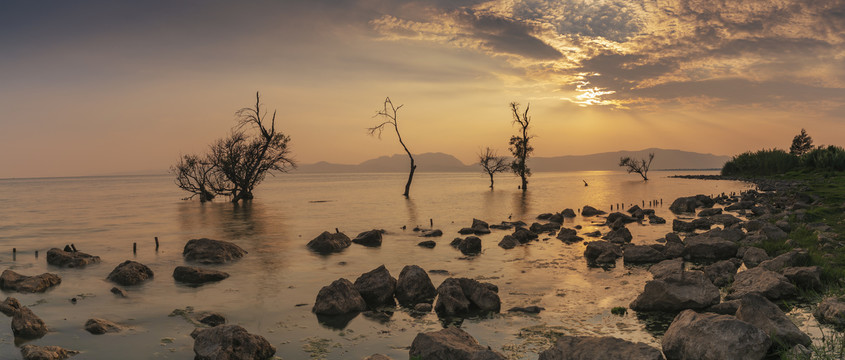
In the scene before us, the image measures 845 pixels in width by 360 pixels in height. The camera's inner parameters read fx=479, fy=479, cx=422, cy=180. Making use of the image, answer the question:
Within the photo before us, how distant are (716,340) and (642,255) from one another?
11.6m

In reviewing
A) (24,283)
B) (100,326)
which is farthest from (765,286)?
(24,283)

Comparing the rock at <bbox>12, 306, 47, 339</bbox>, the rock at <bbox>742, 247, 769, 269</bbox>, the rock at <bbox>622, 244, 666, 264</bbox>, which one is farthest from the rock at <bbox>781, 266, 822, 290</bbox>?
the rock at <bbox>12, 306, 47, 339</bbox>

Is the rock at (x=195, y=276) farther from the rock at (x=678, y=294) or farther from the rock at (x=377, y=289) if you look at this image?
the rock at (x=678, y=294)

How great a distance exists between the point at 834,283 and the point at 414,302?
11565 mm

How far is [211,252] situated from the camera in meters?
23.2

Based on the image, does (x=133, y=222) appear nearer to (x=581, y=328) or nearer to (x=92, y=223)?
(x=92, y=223)

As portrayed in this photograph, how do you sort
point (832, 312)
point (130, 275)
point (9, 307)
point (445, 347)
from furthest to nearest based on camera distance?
1. point (130, 275)
2. point (9, 307)
3. point (832, 312)
4. point (445, 347)

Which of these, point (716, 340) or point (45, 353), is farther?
point (45, 353)

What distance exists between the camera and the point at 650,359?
8.00m

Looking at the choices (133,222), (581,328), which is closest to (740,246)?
(581,328)

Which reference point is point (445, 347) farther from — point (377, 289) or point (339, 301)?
point (377, 289)

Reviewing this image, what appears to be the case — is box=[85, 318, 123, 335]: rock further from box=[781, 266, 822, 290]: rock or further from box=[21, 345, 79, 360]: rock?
box=[781, 266, 822, 290]: rock

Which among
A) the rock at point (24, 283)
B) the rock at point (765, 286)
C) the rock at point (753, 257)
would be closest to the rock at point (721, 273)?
the rock at point (765, 286)

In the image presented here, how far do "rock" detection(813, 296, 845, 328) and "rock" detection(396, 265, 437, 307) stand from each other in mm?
9388
